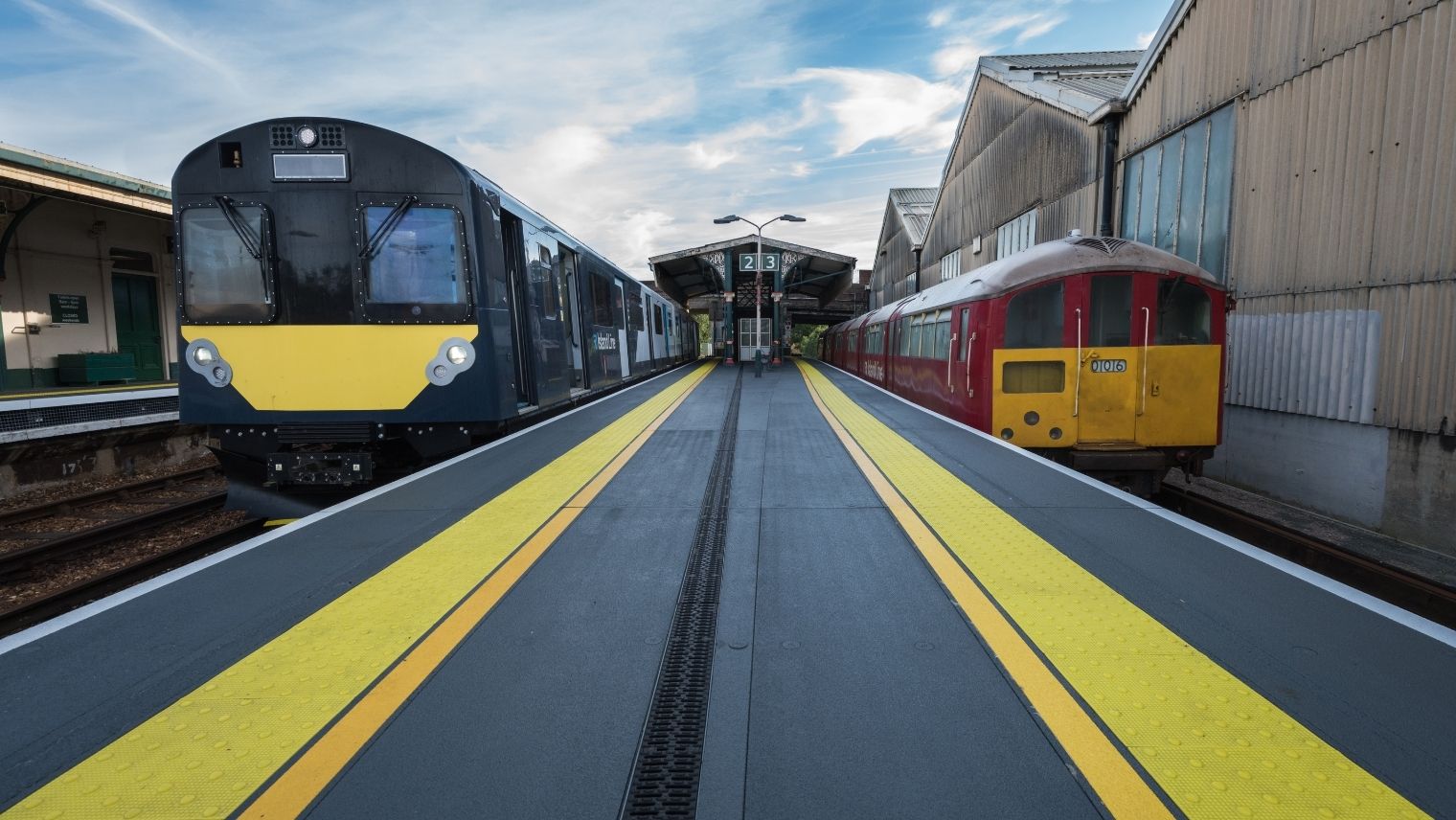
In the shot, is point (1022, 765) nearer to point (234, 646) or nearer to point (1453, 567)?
point (234, 646)

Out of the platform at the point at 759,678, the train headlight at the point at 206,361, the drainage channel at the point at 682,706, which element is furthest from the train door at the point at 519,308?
the drainage channel at the point at 682,706

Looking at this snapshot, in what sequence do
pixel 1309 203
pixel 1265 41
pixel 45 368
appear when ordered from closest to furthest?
pixel 1309 203 < pixel 1265 41 < pixel 45 368

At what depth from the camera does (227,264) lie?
18.9ft

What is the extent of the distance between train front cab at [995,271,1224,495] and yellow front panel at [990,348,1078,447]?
0.04 feet

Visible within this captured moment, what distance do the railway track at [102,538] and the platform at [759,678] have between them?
296 cm

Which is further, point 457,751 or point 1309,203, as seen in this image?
point 1309,203

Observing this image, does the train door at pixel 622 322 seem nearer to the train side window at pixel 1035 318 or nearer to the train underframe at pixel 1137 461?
the train side window at pixel 1035 318

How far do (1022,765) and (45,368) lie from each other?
62.7 ft

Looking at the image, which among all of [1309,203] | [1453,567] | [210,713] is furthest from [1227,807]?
[1309,203]

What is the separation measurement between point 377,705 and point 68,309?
1787cm

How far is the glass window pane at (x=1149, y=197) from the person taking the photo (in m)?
11.9

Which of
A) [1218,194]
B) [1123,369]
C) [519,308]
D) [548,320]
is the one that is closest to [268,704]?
[519,308]

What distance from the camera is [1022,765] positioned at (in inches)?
75.7

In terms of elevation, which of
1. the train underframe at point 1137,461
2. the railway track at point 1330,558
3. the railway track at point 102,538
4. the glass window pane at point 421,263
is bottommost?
the railway track at point 1330,558
